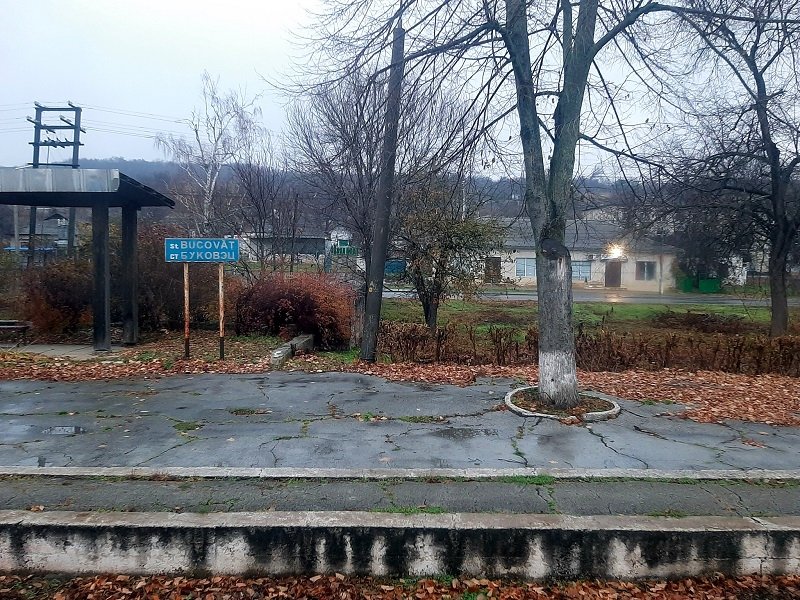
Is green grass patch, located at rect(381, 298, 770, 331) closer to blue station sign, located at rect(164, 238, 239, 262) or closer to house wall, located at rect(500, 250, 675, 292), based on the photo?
blue station sign, located at rect(164, 238, 239, 262)

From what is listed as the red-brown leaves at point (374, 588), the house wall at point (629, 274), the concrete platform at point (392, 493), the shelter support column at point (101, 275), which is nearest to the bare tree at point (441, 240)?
the shelter support column at point (101, 275)

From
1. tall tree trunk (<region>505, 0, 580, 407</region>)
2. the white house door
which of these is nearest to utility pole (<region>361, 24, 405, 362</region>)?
tall tree trunk (<region>505, 0, 580, 407</region>)

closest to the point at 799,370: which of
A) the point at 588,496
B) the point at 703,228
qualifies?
the point at 703,228

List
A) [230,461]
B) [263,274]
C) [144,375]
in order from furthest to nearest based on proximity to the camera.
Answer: [263,274] → [144,375] → [230,461]

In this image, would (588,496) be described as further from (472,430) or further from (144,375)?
(144,375)

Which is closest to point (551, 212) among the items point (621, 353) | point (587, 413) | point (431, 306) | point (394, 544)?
point (587, 413)

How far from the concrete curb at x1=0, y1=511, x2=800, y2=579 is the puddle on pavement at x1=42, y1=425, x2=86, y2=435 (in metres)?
2.60

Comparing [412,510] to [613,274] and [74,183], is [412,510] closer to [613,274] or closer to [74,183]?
[74,183]

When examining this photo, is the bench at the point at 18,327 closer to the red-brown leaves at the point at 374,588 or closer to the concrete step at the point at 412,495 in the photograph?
the concrete step at the point at 412,495

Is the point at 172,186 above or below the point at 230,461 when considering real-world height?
above

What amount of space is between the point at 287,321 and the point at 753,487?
1203cm

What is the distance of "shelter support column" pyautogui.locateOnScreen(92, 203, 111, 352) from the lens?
1202cm

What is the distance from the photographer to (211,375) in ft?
31.8

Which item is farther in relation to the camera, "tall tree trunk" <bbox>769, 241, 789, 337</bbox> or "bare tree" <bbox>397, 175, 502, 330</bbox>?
"tall tree trunk" <bbox>769, 241, 789, 337</bbox>
